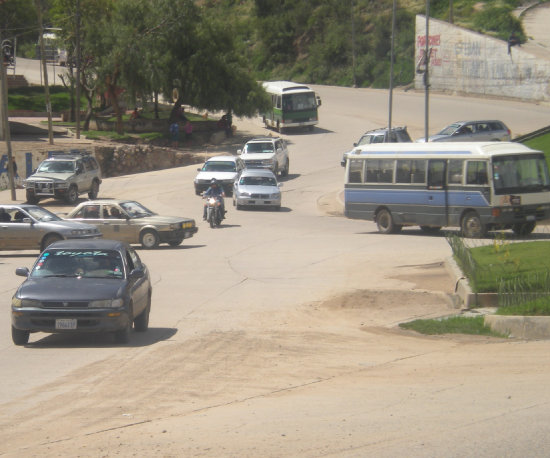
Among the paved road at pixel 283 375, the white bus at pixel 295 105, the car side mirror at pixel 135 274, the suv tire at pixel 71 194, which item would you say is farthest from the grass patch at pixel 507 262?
the white bus at pixel 295 105

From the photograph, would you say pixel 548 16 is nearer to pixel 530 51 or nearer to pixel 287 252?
pixel 530 51

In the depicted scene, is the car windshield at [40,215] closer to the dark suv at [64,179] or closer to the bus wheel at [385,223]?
the bus wheel at [385,223]

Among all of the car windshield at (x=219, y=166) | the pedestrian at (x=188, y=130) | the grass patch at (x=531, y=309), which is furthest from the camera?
the pedestrian at (x=188, y=130)

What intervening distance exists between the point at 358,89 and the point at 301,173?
1390 inches

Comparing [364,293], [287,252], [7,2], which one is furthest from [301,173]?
[7,2]

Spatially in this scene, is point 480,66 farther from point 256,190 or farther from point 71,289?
point 71,289

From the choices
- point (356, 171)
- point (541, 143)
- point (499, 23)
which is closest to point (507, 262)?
point (356, 171)

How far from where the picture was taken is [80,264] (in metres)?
13.1

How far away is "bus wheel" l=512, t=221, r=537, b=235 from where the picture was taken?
26156 mm

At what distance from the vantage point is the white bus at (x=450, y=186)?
25938mm

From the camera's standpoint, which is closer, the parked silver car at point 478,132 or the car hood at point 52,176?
the car hood at point 52,176

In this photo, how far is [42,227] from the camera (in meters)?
25.6

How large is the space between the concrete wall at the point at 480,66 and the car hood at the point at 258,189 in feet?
107

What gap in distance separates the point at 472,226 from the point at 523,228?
1.53 metres
